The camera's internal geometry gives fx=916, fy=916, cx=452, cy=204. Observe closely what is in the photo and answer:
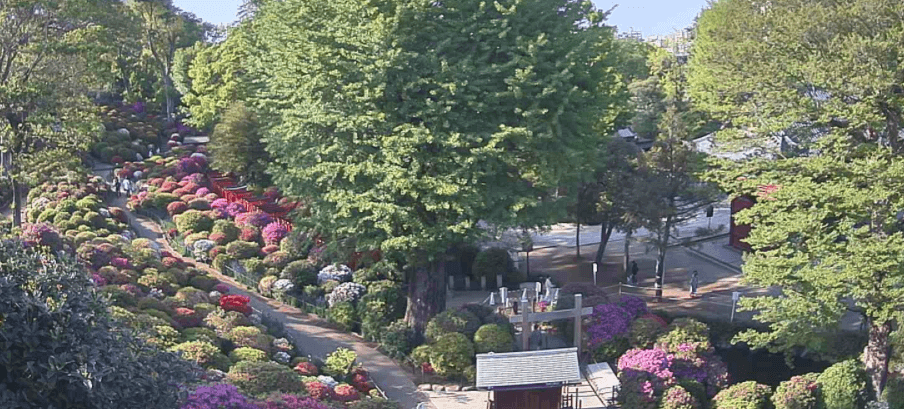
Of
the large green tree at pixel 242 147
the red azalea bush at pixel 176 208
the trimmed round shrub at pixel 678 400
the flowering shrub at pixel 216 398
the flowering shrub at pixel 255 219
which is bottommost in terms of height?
the trimmed round shrub at pixel 678 400

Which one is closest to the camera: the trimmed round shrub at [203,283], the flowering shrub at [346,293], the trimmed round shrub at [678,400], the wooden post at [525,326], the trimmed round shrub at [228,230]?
the trimmed round shrub at [678,400]

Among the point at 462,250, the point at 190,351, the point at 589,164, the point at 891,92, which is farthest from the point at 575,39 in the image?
the point at 190,351

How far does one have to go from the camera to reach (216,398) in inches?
516

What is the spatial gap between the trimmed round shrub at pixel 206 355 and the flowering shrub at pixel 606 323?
32.4 ft

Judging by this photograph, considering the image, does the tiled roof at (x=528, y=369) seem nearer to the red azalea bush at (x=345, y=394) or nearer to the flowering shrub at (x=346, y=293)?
the red azalea bush at (x=345, y=394)

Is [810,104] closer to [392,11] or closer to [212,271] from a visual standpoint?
[392,11]

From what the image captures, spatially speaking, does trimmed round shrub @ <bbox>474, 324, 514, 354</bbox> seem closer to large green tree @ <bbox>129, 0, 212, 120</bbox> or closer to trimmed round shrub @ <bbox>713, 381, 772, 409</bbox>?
trimmed round shrub @ <bbox>713, 381, 772, 409</bbox>

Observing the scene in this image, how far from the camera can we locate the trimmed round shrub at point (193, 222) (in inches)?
1416

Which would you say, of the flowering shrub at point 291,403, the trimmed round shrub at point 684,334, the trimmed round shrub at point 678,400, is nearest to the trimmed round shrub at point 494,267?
the trimmed round shrub at point 684,334

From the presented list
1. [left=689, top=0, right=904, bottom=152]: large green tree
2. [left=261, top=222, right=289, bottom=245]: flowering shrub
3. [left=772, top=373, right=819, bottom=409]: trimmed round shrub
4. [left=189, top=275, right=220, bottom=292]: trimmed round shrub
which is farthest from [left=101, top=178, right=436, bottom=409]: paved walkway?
[left=689, top=0, right=904, bottom=152]: large green tree

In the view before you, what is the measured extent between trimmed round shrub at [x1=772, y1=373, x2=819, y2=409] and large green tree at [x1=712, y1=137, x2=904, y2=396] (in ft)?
3.00

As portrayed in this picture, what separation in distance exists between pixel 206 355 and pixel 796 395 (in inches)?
517

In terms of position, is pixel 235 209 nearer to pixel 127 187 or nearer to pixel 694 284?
pixel 127 187

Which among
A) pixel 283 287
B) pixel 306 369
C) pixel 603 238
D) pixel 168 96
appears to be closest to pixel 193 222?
pixel 283 287
